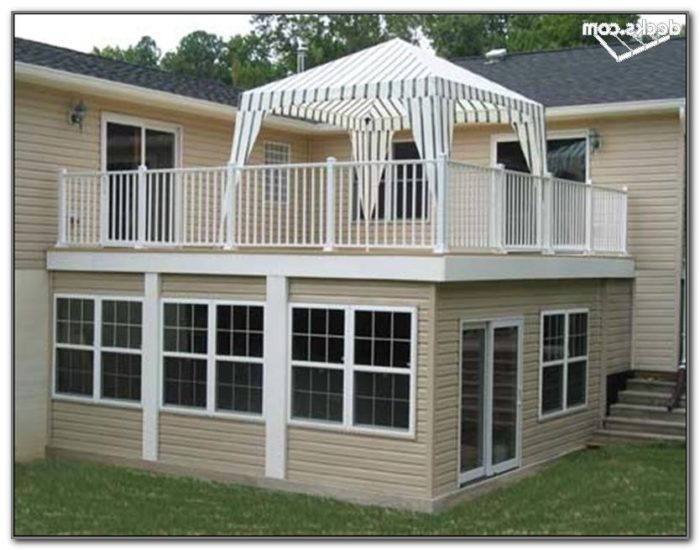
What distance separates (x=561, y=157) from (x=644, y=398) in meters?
3.67

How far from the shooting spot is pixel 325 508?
988cm

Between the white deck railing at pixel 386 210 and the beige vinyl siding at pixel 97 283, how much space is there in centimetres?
38

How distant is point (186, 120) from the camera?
1420 cm

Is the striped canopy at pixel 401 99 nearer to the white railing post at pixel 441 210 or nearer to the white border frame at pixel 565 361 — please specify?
the white railing post at pixel 441 210

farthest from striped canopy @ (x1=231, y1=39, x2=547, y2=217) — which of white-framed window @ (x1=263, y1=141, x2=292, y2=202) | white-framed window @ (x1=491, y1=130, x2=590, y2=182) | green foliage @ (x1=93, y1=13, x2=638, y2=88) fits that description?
green foliage @ (x1=93, y1=13, x2=638, y2=88)

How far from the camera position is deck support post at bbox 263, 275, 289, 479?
10.6 meters

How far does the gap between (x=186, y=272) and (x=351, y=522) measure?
3.56m

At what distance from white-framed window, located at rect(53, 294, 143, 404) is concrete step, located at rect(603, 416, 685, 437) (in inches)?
241

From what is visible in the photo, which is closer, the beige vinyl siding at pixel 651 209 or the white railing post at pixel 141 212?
the white railing post at pixel 141 212

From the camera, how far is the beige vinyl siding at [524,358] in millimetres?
9969

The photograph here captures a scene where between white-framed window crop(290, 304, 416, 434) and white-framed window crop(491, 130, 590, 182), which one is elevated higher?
white-framed window crop(491, 130, 590, 182)

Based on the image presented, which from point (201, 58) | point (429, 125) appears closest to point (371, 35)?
point (201, 58)

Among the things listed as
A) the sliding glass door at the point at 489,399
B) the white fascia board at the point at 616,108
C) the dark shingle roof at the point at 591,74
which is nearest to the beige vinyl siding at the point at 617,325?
the white fascia board at the point at 616,108

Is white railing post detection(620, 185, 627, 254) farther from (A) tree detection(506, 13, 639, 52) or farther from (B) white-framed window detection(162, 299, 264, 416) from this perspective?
(A) tree detection(506, 13, 639, 52)
